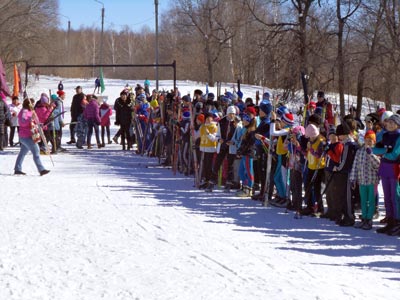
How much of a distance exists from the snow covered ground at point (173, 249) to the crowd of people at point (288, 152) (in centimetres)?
40

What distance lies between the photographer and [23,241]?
8.66m

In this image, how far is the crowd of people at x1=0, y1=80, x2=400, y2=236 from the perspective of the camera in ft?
33.5

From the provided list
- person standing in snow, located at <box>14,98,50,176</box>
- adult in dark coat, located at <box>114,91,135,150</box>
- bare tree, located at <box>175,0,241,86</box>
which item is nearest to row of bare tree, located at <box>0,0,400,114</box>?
bare tree, located at <box>175,0,241,86</box>

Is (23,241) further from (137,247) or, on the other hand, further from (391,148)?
(391,148)

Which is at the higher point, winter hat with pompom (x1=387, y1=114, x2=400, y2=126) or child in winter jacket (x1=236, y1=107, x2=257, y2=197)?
winter hat with pompom (x1=387, y1=114, x2=400, y2=126)

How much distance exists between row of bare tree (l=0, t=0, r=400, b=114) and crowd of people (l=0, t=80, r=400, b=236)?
13.0 m

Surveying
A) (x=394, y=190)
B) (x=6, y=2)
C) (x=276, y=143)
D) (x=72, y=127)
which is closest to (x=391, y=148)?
(x=394, y=190)

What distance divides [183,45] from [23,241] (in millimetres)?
63254

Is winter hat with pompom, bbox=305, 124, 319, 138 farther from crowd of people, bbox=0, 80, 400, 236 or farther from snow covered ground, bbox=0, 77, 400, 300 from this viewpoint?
snow covered ground, bbox=0, 77, 400, 300

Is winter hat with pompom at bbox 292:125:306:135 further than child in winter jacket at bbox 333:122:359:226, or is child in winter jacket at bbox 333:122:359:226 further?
winter hat with pompom at bbox 292:125:306:135

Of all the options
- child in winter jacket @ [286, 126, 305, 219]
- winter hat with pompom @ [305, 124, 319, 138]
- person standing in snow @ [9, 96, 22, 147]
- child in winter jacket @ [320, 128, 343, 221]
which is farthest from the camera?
person standing in snow @ [9, 96, 22, 147]

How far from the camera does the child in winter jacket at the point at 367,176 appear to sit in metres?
10.2

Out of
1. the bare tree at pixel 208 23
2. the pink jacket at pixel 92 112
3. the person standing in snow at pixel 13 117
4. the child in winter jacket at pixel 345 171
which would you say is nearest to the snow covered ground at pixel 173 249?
the child in winter jacket at pixel 345 171

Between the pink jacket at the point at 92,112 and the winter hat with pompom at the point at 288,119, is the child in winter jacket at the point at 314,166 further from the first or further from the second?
the pink jacket at the point at 92,112
